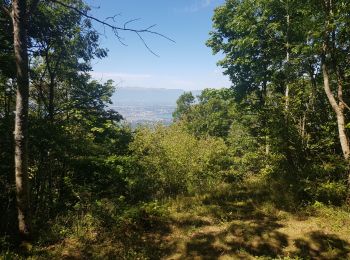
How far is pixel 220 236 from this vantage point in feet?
23.7

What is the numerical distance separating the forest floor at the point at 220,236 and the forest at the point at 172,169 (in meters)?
0.03

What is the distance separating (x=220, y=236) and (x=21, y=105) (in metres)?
5.57

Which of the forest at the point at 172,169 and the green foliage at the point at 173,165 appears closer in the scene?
the forest at the point at 172,169

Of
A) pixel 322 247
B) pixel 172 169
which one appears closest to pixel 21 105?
Result: pixel 322 247

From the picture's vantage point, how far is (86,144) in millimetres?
10055

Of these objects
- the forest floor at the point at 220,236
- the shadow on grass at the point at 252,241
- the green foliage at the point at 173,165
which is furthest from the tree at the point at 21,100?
the green foliage at the point at 173,165

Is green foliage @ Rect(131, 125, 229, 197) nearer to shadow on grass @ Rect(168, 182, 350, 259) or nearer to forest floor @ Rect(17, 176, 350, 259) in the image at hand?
forest floor @ Rect(17, 176, 350, 259)

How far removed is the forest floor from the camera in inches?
250

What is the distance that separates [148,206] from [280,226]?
365 cm

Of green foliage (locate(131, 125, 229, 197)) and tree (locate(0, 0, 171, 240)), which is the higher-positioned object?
tree (locate(0, 0, 171, 240))

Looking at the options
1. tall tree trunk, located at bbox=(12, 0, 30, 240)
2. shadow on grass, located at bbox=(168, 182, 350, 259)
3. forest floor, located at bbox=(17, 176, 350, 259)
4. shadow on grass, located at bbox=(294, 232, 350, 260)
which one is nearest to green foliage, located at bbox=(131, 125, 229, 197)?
forest floor, located at bbox=(17, 176, 350, 259)

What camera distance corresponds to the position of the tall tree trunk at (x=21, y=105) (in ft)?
19.9

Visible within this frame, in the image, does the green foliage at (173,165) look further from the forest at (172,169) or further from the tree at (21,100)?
the tree at (21,100)

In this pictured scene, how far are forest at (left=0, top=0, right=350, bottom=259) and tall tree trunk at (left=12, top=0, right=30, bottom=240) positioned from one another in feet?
0.07
